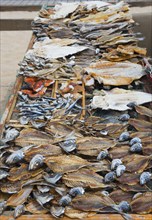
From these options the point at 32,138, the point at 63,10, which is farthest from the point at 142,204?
the point at 63,10

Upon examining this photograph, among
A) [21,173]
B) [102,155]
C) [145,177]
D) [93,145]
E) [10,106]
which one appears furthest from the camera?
[10,106]

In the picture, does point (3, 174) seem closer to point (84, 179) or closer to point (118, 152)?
point (84, 179)

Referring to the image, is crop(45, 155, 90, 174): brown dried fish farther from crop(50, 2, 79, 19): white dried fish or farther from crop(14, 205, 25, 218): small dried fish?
crop(50, 2, 79, 19): white dried fish

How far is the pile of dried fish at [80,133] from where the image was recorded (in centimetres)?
280

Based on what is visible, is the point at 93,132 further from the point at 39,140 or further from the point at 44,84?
the point at 44,84

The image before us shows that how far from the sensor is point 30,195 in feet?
9.42

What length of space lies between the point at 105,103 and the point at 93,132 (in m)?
0.58

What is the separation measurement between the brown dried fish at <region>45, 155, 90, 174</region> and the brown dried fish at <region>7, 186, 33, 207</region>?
0.22m

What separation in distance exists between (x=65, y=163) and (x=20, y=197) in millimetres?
401

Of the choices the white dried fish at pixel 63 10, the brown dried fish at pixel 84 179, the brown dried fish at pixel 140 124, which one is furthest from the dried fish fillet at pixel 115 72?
the white dried fish at pixel 63 10

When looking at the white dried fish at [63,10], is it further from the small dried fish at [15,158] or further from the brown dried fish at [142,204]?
the brown dried fish at [142,204]

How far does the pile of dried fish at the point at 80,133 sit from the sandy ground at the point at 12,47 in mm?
2217

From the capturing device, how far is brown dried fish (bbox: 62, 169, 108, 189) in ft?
9.37

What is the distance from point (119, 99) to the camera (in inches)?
161
